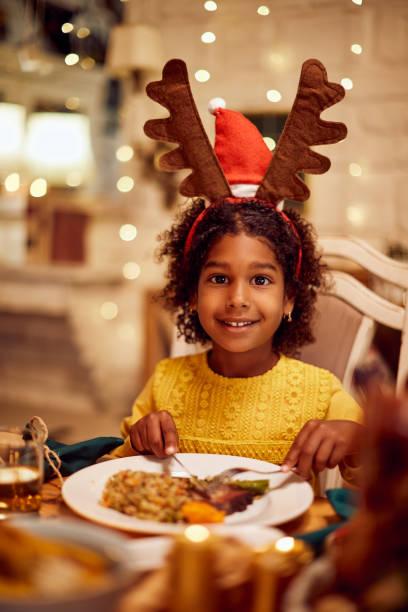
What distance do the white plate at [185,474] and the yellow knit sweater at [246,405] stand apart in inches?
10.7

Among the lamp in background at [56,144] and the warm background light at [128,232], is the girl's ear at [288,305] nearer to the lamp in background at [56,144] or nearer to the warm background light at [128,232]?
the warm background light at [128,232]

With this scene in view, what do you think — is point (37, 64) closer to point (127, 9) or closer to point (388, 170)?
point (127, 9)

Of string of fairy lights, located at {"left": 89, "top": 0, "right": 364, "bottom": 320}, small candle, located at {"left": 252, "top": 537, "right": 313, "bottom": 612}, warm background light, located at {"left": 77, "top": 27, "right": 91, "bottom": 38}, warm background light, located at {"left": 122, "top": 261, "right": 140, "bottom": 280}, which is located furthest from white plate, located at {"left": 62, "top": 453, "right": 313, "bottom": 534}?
warm background light, located at {"left": 77, "top": 27, "right": 91, "bottom": 38}

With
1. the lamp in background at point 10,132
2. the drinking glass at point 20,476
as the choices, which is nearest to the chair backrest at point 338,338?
the drinking glass at point 20,476

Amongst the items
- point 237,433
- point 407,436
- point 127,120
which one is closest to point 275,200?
point 237,433

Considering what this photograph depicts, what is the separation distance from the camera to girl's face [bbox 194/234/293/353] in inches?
49.1

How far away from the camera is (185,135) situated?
1217mm

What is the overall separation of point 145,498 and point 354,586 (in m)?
0.37

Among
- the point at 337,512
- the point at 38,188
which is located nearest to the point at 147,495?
the point at 337,512

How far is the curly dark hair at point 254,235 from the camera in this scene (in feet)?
4.21

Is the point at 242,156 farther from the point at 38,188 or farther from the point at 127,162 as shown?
the point at 38,188

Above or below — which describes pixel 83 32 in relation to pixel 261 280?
above

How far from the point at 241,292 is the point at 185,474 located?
14.9 inches

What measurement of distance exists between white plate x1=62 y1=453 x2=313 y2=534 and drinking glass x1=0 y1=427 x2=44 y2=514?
37mm
